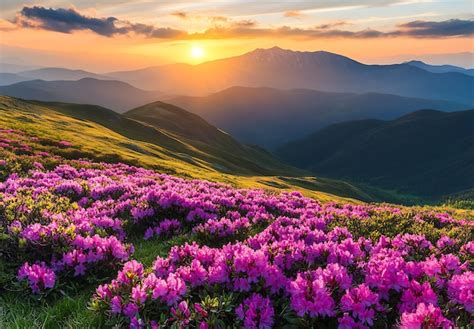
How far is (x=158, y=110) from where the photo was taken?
17138 centimetres

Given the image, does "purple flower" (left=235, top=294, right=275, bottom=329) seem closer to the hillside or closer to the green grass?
A: the green grass

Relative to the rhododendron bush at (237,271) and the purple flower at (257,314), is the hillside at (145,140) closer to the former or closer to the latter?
the rhododendron bush at (237,271)

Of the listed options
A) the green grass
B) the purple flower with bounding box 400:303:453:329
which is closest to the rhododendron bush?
the purple flower with bounding box 400:303:453:329

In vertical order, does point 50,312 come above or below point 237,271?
below

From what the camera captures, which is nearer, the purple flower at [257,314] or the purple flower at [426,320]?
the purple flower at [426,320]

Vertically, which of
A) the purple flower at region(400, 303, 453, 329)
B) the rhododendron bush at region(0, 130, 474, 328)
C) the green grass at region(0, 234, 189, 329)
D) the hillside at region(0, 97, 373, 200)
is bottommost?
the hillside at region(0, 97, 373, 200)

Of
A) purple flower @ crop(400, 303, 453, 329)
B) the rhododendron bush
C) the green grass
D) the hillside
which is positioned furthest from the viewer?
the hillside

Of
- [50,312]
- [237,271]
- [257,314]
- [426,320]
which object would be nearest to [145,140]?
[50,312]

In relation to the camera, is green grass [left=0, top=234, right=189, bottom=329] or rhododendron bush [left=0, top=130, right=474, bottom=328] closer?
rhododendron bush [left=0, top=130, right=474, bottom=328]

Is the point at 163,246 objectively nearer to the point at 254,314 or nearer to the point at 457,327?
the point at 254,314

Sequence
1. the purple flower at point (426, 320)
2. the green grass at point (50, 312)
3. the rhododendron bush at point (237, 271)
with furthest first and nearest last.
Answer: the green grass at point (50, 312), the rhododendron bush at point (237, 271), the purple flower at point (426, 320)

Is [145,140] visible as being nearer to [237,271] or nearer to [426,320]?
[237,271]

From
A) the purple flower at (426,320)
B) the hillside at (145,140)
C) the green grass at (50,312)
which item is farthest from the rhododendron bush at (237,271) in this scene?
the hillside at (145,140)

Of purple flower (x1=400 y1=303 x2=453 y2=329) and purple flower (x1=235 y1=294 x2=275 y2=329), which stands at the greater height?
purple flower (x1=400 y1=303 x2=453 y2=329)
